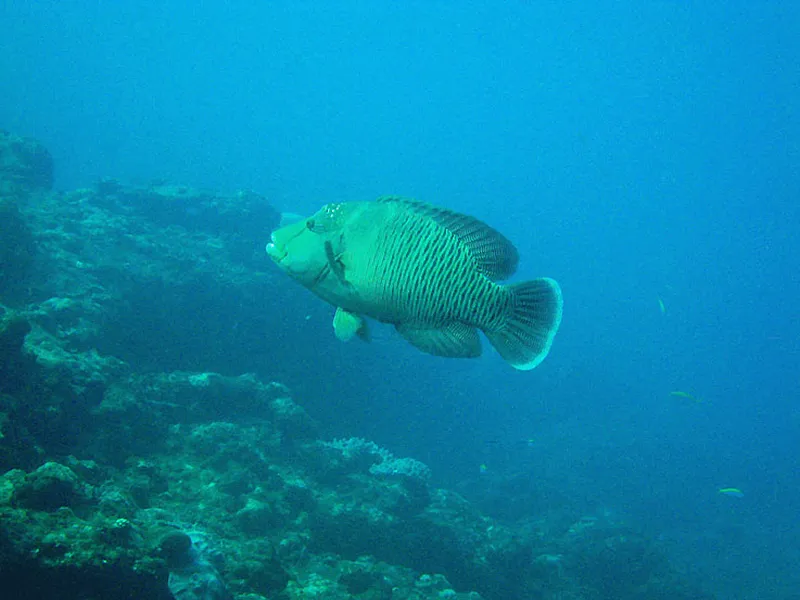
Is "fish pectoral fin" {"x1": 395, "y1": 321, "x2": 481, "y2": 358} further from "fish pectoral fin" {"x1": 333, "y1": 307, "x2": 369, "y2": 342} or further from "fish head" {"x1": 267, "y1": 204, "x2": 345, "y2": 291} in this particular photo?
"fish head" {"x1": 267, "y1": 204, "x2": 345, "y2": 291}

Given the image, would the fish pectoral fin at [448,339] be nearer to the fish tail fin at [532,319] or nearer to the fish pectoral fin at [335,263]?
the fish tail fin at [532,319]

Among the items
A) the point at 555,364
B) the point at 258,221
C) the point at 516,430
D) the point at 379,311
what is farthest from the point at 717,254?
the point at 379,311

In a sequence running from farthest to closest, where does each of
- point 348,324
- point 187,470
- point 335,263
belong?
1. point 187,470
2. point 348,324
3. point 335,263

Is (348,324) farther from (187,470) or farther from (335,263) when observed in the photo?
(187,470)

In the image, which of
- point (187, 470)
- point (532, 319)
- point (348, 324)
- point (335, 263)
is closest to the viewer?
point (335, 263)

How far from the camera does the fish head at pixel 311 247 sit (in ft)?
6.94

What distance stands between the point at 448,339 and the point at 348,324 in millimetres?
499

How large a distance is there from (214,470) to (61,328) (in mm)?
4648

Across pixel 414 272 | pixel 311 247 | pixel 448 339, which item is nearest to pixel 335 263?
pixel 311 247

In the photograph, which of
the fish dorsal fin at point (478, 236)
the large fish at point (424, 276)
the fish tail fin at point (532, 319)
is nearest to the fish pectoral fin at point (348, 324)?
the large fish at point (424, 276)

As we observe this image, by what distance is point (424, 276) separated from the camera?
80.7 inches

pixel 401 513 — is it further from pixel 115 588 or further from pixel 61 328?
pixel 61 328

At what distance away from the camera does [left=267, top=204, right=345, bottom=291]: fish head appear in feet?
6.94

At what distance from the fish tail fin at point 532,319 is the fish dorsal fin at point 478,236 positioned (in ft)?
0.44
